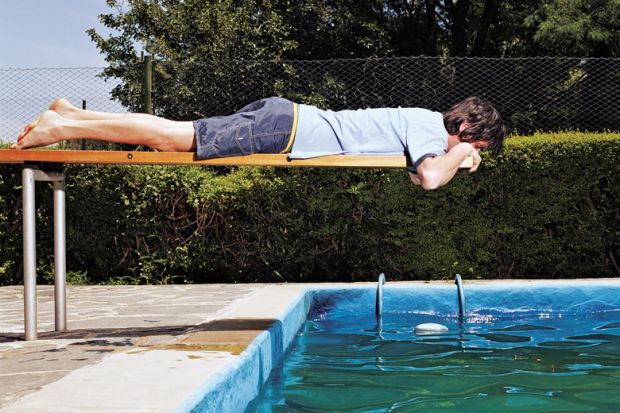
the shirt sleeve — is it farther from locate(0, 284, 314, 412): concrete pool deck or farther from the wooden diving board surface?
locate(0, 284, 314, 412): concrete pool deck

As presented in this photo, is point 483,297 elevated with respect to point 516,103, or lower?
lower

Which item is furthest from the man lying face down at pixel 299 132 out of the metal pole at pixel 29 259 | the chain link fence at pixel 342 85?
the chain link fence at pixel 342 85

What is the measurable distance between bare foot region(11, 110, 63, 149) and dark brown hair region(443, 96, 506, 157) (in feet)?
6.44

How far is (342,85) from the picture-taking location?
9.73 m

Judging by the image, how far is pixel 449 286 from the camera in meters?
6.04

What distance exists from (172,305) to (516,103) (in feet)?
20.7

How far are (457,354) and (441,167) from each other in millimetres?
1403

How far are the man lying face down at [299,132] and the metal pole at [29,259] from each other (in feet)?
1.08

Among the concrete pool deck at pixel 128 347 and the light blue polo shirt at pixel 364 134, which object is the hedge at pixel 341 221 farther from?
the light blue polo shirt at pixel 364 134

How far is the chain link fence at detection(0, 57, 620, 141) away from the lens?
882 cm

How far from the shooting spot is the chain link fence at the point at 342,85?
882 cm

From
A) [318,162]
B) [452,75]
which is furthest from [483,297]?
[452,75]

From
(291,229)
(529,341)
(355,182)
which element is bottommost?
(529,341)

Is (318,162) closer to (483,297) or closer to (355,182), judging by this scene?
(483,297)
